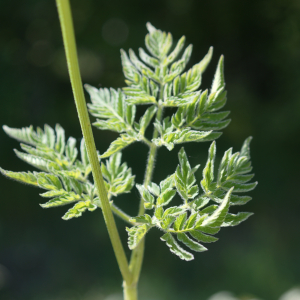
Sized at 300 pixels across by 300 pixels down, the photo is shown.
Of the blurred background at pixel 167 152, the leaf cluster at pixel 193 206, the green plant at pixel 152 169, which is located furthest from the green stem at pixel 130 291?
the blurred background at pixel 167 152

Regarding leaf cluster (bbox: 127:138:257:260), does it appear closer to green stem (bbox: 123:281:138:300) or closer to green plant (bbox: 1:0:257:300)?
green plant (bbox: 1:0:257:300)

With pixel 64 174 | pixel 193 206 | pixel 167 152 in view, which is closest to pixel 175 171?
pixel 193 206

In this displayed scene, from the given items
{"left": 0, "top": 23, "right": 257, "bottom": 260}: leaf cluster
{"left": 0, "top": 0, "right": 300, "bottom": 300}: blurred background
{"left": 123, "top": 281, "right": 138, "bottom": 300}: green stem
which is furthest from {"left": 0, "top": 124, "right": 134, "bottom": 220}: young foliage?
{"left": 0, "top": 0, "right": 300, "bottom": 300}: blurred background

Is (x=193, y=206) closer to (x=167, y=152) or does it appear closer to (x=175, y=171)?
(x=175, y=171)

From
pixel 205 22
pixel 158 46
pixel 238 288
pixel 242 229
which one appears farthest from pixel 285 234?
pixel 158 46

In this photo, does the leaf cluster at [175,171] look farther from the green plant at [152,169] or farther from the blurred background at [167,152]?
the blurred background at [167,152]

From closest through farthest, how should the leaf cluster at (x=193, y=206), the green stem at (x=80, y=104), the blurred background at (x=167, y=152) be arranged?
the green stem at (x=80, y=104)
the leaf cluster at (x=193, y=206)
the blurred background at (x=167, y=152)
